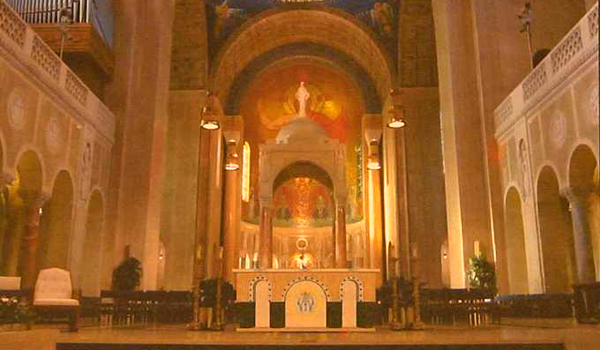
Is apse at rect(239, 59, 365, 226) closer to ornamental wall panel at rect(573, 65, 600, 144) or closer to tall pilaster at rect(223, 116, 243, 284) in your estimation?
tall pilaster at rect(223, 116, 243, 284)

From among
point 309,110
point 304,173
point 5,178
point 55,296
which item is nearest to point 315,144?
point 304,173

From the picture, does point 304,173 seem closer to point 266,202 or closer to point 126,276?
point 266,202

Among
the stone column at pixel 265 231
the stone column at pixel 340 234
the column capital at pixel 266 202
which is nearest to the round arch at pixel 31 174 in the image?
the column capital at pixel 266 202

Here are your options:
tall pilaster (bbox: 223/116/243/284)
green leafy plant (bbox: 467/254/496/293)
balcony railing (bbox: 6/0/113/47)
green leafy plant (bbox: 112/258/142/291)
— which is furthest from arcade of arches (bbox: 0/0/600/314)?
balcony railing (bbox: 6/0/113/47)

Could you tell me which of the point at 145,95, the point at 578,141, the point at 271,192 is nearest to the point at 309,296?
the point at 578,141

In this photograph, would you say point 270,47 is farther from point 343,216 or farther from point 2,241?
point 2,241

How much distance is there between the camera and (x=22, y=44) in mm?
11656

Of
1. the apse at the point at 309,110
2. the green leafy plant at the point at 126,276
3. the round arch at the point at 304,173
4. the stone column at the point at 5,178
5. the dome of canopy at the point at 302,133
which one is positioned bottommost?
the green leafy plant at the point at 126,276

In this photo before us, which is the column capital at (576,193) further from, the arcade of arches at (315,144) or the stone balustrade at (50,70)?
the stone balustrade at (50,70)

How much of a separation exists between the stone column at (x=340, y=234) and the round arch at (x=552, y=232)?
12.4m

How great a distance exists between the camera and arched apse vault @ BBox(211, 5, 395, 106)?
2603 centimetres

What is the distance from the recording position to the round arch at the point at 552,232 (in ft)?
42.1

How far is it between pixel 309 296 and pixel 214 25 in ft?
60.8

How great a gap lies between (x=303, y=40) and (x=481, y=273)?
18563 millimetres
